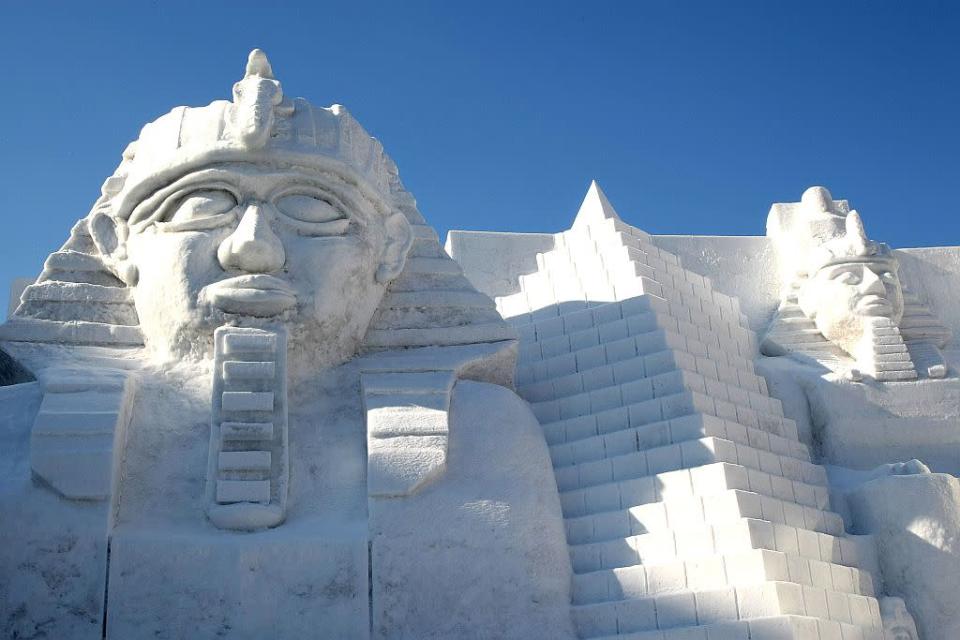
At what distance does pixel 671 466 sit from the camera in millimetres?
4820

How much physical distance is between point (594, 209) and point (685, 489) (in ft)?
8.94

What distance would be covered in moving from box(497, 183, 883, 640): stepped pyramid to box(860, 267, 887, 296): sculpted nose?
2.52 feet

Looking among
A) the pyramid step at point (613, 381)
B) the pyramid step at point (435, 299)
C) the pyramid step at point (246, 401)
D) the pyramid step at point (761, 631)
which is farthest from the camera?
the pyramid step at point (613, 381)

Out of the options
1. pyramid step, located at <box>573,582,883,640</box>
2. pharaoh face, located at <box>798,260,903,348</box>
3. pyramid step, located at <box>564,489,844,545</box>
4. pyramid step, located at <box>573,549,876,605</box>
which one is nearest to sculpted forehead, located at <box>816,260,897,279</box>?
pharaoh face, located at <box>798,260,903,348</box>

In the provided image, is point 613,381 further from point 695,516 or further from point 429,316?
point 695,516

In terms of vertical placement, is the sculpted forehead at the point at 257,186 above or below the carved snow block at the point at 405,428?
above

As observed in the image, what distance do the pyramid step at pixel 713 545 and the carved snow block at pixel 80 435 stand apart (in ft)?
6.05

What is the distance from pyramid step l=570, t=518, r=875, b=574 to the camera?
14.2ft

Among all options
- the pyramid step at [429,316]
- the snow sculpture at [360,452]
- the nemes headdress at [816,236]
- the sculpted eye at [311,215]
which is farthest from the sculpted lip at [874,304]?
the sculpted eye at [311,215]

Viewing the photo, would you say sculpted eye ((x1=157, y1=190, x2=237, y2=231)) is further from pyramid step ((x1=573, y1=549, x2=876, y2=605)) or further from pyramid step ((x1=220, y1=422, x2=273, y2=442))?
pyramid step ((x1=573, y1=549, x2=876, y2=605))

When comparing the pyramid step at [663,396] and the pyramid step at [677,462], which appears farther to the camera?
the pyramid step at [663,396]

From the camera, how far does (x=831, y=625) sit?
4.10m

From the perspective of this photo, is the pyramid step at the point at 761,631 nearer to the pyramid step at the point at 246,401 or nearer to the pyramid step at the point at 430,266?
the pyramid step at the point at 246,401

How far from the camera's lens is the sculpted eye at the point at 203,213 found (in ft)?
15.6
